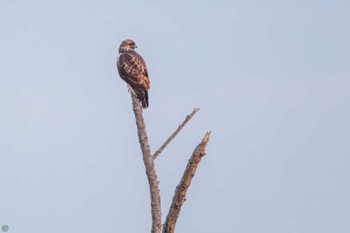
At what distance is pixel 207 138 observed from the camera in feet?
28.8

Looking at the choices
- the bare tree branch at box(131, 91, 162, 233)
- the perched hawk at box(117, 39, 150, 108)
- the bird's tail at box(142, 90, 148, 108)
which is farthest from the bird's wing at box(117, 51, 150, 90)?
the bare tree branch at box(131, 91, 162, 233)

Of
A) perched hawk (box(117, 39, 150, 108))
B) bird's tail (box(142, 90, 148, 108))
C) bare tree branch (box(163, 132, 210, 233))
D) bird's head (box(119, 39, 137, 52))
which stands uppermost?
bird's head (box(119, 39, 137, 52))

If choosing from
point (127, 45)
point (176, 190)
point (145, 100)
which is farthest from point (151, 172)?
point (127, 45)

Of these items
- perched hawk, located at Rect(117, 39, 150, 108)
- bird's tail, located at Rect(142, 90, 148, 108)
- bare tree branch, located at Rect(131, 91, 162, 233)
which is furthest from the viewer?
perched hawk, located at Rect(117, 39, 150, 108)

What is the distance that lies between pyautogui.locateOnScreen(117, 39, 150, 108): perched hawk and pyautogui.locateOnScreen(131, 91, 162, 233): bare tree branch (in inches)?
170

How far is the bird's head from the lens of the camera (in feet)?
56.3

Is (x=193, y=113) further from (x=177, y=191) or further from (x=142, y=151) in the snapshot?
(x=177, y=191)

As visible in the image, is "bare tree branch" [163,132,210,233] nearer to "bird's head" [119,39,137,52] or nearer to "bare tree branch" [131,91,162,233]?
"bare tree branch" [131,91,162,233]

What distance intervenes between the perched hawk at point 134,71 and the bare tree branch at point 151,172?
432 cm

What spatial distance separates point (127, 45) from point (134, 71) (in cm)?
187

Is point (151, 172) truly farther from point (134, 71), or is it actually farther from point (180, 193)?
point (134, 71)

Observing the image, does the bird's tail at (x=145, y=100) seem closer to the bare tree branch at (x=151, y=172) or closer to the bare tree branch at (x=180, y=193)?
the bare tree branch at (x=151, y=172)

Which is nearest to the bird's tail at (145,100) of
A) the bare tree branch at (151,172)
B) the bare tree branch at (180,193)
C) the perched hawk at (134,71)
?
the perched hawk at (134,71)

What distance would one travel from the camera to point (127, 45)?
17.3m
